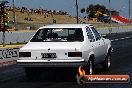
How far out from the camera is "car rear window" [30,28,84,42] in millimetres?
13766

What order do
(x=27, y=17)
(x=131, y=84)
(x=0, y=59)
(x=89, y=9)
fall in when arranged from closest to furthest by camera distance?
(x=131, y=84), (x=0, y=59), (x=27, y=17), (x=89, y=9)

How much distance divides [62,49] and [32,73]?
1464mm

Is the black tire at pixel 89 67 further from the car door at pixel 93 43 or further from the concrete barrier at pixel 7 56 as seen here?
the concrete barrier at pixel 7 56

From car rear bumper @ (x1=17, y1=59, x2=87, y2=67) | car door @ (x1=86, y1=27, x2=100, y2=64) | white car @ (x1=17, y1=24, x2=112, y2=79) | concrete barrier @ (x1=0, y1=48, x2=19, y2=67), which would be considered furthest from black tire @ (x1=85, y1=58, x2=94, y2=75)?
concrete barrier @ (x1=0, y1=48, x2=19, y2=67)

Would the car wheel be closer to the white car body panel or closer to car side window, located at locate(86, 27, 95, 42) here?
the white car body panel

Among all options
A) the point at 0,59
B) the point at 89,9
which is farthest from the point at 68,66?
the point at 89,9

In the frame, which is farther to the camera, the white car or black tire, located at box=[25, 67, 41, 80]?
black tire, located at box=[25, 67, 41, 80]

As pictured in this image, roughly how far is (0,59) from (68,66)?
26.6ft

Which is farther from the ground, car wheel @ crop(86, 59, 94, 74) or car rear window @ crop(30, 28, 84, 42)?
car rear window @ crop(30, 28, 84, 42)

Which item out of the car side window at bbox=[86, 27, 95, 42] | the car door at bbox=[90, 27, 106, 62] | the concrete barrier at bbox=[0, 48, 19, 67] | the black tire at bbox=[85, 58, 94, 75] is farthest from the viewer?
the concrete barrier at bbox=[0, 48, 19, 67]

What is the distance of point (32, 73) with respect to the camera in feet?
45.5

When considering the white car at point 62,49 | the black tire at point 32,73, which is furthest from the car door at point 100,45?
the black tire at point 32,73

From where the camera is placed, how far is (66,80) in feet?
45.1

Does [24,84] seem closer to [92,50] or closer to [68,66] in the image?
[68,66]
